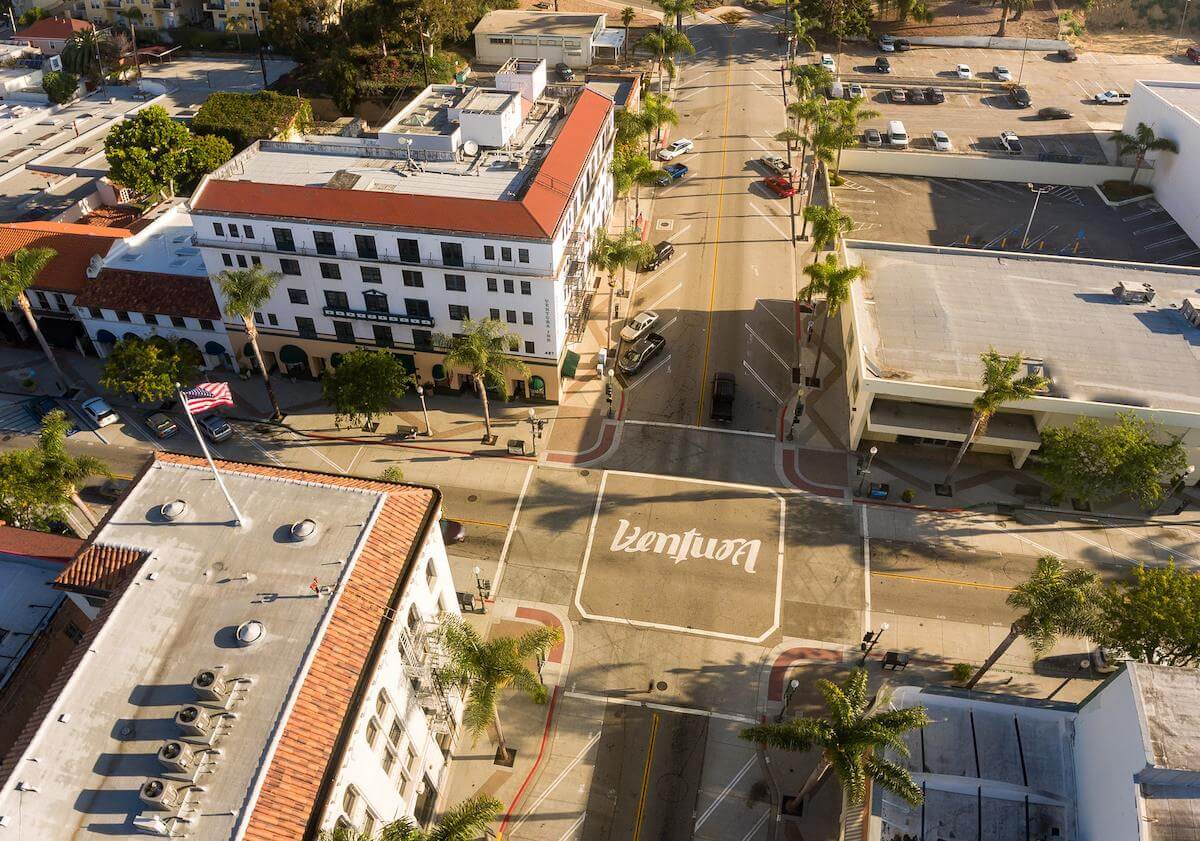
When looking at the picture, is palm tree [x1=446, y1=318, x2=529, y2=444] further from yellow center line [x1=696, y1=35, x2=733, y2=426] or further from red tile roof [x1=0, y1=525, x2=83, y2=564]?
red tile roof [x1=0, y1=525, x2=83, y2=564]

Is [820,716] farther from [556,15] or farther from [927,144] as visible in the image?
[556,15]

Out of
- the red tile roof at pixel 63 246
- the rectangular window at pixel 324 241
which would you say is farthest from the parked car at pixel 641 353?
the red tile roof at pixel 63 246

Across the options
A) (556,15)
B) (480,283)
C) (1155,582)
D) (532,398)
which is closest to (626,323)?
(532,398)

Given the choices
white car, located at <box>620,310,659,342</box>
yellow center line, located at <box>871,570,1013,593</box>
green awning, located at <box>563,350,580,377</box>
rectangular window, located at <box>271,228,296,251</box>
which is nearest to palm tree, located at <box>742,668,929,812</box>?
yellow center line, located at <box>871,570,1013,593</box>

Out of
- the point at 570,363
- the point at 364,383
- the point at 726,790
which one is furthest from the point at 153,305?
the point at 726,790

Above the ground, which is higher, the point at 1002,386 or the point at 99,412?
the point at 1002,386

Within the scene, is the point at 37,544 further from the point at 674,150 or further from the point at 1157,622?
the point at 674,150
